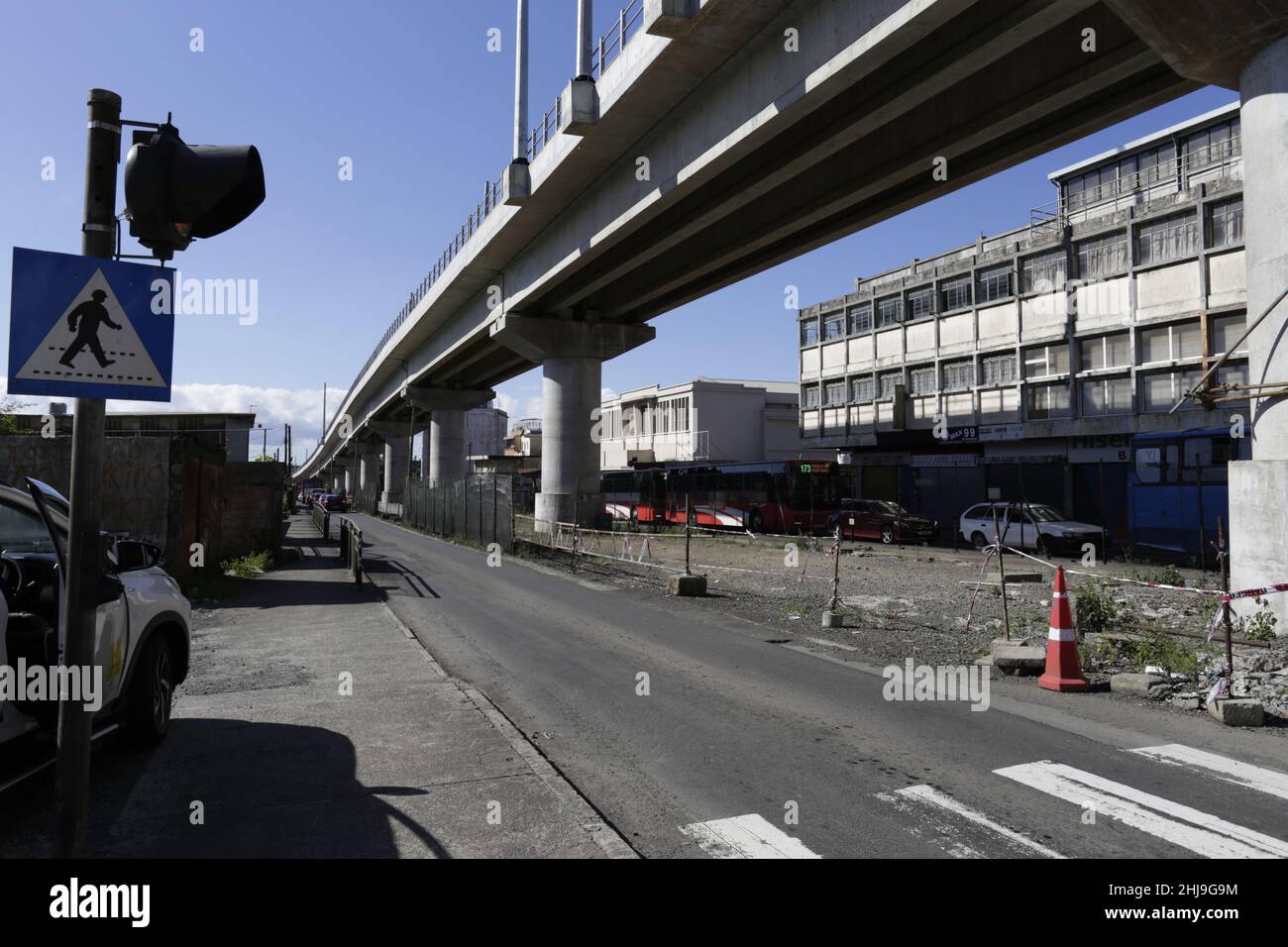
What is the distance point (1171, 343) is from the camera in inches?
1417

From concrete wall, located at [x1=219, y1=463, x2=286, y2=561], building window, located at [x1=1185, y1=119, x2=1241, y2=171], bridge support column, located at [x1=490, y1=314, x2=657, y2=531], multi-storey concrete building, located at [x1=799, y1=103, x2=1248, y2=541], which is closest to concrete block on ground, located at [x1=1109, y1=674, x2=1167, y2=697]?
concrete wall, located at [x1=219, y1=463, x2=286, y2=561]

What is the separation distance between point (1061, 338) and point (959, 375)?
687cm

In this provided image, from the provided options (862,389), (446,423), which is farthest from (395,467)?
(862,389)

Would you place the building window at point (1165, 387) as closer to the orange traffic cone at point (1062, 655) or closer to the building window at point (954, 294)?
the building window at point (954, 294)

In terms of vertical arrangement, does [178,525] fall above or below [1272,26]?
below

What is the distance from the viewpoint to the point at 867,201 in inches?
786

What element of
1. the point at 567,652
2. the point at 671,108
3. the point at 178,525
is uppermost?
the point at 671,108

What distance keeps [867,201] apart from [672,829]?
723 inches

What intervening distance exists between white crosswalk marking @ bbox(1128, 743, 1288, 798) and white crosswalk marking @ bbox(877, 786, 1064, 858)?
1980mm

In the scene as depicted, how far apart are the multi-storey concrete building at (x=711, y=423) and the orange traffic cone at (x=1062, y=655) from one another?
58535 millimetres

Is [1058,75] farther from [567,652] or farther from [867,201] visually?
[567,652]

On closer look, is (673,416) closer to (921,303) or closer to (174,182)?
(921,303)

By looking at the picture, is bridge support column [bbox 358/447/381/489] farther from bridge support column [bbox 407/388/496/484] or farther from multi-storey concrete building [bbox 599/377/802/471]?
bridge support column [bbox 407/388/496/484]
